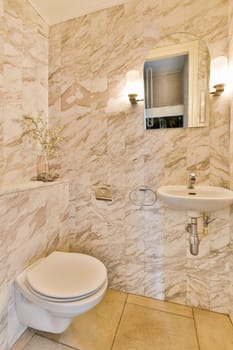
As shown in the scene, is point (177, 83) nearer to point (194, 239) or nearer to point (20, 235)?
point (194, 239)

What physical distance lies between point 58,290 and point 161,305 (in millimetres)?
913

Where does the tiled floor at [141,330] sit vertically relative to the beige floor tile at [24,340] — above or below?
below

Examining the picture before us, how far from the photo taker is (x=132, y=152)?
1.49 meters

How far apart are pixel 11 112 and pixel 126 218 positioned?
1208 millimetres

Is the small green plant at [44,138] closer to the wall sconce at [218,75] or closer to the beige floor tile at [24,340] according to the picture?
the beige floor tile at [24,340]

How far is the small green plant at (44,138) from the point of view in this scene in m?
1.53

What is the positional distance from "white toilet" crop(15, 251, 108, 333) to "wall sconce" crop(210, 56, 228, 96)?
1424 mm

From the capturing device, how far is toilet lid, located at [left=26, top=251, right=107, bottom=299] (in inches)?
36.1

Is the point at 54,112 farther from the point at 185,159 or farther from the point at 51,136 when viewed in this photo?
the point at 185,159

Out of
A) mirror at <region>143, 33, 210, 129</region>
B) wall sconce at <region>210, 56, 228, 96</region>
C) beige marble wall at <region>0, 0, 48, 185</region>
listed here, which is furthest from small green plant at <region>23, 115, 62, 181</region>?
wall sconce at <region>210, 56, 228, 96</region>

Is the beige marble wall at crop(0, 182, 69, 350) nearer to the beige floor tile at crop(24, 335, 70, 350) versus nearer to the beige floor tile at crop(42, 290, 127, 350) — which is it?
the beige floor tile at crop(24, 335, 70, 350)

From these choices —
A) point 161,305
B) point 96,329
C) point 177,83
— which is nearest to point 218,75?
point 177,83

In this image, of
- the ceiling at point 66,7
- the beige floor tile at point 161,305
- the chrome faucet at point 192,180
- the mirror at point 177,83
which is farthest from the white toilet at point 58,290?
the ceiling at point 66,7

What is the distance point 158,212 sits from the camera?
57.2 inches
